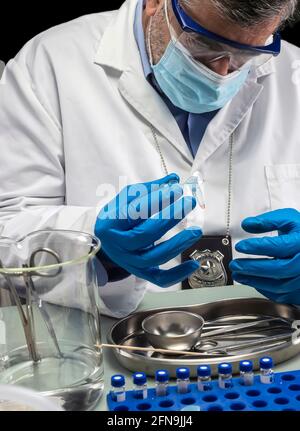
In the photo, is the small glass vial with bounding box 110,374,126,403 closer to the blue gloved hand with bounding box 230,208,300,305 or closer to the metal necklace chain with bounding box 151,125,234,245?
the blue gloved hand with bounding box 230,208,300,305

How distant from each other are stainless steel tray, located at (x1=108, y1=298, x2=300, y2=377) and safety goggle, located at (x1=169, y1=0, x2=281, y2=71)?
511 millimetres

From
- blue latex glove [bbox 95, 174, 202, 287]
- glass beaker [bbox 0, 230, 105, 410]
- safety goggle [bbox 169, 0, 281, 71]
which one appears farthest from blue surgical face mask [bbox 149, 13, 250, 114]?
A: glass beaker [bbox 0, 230, 105, 410]

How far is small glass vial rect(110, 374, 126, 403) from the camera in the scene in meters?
0.88

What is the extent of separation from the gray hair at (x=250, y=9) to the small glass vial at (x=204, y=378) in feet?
2.23

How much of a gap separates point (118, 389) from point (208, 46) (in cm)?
76

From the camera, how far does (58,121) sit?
1.58m

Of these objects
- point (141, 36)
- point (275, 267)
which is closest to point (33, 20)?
point (141, 36)

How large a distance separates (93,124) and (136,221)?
1.62ft

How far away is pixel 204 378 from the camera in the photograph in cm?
91

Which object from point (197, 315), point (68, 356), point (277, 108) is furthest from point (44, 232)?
point (277, 108)

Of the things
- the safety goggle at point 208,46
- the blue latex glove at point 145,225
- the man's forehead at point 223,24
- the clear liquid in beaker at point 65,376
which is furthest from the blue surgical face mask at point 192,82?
the clear liquid in beaker at point 65,376

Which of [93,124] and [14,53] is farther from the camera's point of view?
[14,53]

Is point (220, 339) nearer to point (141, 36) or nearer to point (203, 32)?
point (203, 32)

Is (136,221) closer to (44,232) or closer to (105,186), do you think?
(44,232)
